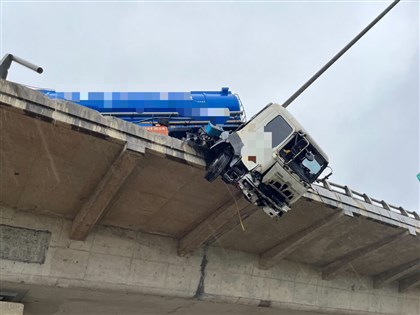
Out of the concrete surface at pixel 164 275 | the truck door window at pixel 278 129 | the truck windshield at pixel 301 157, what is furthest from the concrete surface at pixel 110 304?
the truck door window at pixel 278 129

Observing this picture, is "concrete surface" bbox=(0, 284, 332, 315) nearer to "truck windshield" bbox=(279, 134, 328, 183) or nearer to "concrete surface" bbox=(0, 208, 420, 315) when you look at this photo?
"concrete surface" bbox=(0, 208, 420, 315)

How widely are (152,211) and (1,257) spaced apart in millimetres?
3463

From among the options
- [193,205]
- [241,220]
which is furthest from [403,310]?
[193,205]

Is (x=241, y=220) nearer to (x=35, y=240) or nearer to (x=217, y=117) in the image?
(x=217, y=117)

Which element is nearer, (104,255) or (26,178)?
(26,178)

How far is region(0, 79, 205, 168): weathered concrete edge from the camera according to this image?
761 centimetres

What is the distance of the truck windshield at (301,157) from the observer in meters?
8.63

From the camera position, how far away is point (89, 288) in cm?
1066

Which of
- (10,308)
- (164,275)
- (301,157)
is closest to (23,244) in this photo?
(10,308)

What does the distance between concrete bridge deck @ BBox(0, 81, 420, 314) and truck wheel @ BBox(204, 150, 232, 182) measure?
A: 294mm

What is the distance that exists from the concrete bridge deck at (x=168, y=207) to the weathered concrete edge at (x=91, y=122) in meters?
0.02

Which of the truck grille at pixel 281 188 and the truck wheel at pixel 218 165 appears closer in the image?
the truck grille at pixel 281 188

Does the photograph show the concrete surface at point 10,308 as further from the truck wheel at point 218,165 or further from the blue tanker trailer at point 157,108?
the truck wheel at point 218,165

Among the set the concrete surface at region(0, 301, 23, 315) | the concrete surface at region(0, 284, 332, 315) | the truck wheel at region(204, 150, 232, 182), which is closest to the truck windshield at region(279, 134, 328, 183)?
the truck wheel at region(204, 150, 232, 182)
